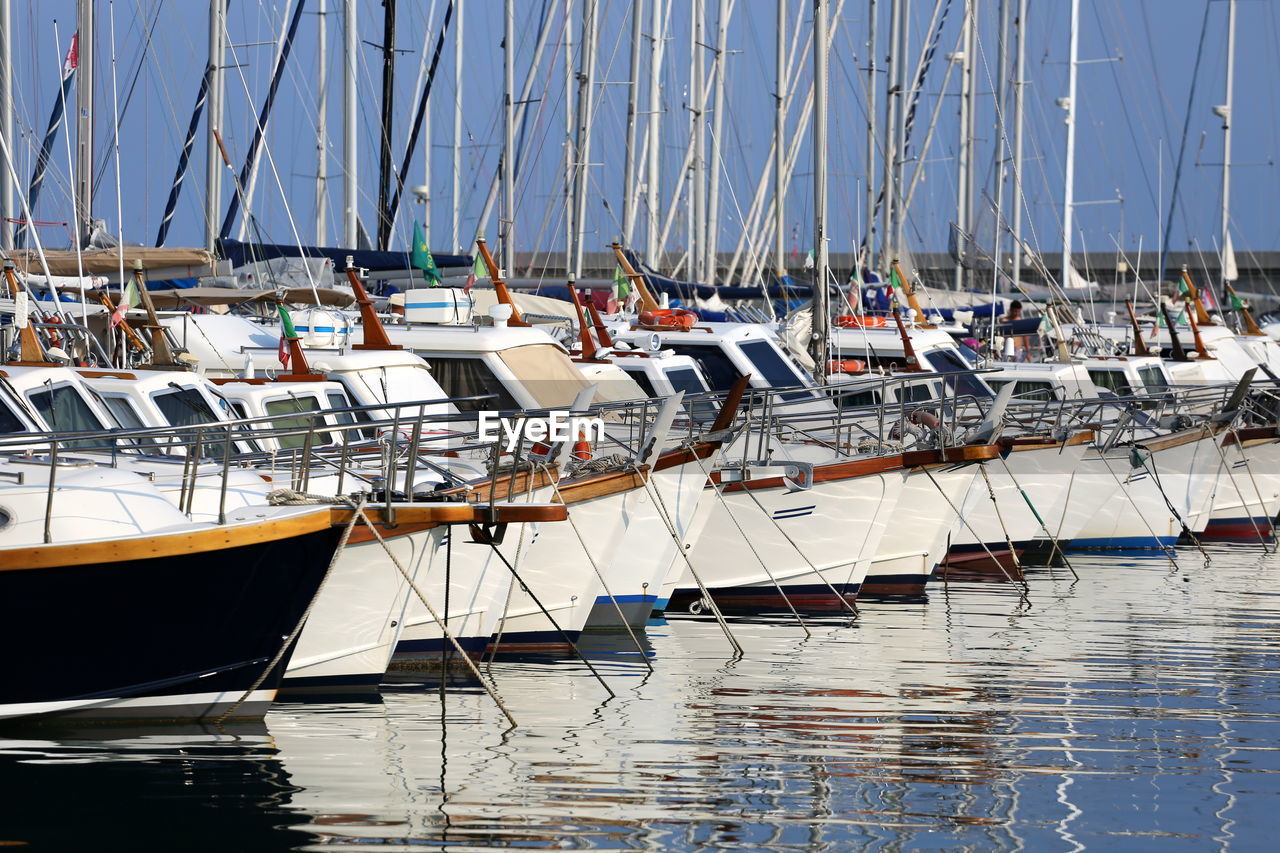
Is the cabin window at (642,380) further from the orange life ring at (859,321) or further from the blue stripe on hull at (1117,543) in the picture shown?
the blue stripe on hull at (1117,543)

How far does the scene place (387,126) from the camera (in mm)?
25641

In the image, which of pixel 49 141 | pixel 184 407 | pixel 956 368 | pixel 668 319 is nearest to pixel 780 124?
pixel 956 368

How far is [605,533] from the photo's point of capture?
13.0 m

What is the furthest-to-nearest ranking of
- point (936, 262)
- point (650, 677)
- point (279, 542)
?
point (936, 262), point (650, 677), point (279, 542)

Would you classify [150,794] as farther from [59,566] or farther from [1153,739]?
[1153,739]

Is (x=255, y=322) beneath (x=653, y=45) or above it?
beneath

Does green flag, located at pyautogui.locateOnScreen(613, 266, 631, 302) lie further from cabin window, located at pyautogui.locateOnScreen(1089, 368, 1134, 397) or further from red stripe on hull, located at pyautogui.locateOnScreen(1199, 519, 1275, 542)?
red stripe on hull, located at pyautogui.locateOnScreen(1199, 519, 1275, 542)

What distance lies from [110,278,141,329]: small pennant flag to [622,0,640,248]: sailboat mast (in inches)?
393

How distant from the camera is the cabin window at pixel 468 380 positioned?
16.1 m

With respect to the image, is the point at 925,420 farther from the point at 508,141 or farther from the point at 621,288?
the point at 508,141

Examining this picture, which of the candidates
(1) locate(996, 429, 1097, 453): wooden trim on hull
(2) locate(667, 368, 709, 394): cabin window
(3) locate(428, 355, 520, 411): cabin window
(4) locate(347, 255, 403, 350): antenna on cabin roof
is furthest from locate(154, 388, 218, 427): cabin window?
(1) locate(996, 429, 1097, 453): wooden trim on hull

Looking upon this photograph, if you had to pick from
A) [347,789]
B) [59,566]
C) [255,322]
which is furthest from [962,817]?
[255,322]

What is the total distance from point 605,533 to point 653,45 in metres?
18.7

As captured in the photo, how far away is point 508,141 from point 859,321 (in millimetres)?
7214
